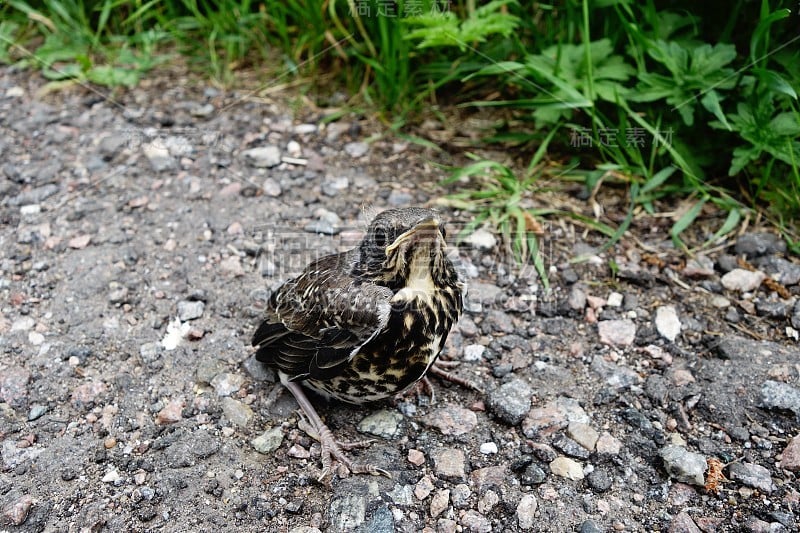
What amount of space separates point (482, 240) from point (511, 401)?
1377 millimetres

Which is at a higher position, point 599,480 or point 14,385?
point 14,385

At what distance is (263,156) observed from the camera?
18.0ft

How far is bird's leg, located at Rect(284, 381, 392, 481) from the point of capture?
136 inches

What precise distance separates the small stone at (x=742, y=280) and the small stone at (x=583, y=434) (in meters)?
1.49

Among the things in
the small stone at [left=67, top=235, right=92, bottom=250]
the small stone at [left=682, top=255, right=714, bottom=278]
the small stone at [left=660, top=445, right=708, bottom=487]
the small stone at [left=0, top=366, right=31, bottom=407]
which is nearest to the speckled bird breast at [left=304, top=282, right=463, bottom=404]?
the small stone at [left=660, top=445, right=708, bottom=487]

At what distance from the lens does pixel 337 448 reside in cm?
353

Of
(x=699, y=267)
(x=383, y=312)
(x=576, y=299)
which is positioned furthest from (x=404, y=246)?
(x=699, y=267)

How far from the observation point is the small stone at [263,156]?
5.42 meters

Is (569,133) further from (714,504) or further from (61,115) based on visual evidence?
(61,115)

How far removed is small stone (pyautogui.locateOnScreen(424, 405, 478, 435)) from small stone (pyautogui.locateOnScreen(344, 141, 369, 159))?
2407 millimetres

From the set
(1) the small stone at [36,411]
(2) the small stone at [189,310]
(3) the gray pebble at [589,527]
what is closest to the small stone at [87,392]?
(1) the small stone at [36,411]

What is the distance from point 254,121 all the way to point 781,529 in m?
4.45

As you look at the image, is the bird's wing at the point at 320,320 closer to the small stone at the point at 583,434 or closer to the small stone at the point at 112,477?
the small stone at the point at 112,477

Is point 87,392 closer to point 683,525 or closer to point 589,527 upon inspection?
point 589,527
